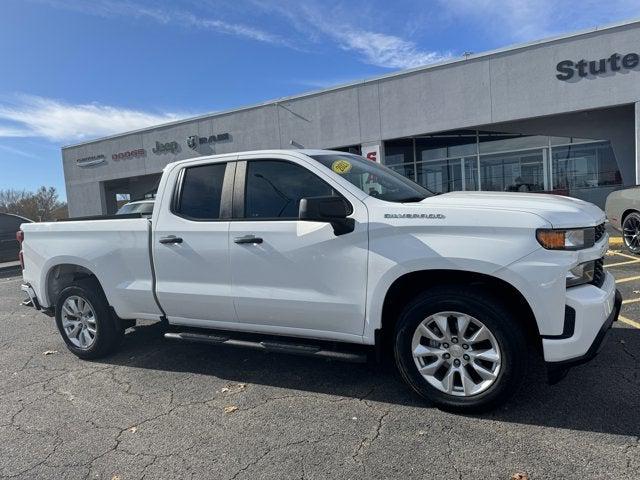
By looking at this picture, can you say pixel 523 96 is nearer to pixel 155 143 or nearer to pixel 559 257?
pixel 559 257

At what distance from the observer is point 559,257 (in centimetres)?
305

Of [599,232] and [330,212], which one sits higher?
[330,212]

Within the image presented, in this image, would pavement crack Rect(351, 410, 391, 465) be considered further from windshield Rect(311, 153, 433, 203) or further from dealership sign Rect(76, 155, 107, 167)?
dealership sign Rect(76, 155, 107, 167)

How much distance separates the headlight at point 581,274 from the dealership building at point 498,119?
1307cm

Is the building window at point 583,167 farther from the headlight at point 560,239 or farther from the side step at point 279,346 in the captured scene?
the side step at point 279,346

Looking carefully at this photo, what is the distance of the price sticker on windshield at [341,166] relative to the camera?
396 centimetres

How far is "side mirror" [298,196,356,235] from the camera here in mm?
3381

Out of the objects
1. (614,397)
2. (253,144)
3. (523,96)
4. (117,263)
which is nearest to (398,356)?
(614,397)

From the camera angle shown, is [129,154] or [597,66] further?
[129,154]

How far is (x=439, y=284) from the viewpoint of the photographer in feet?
11.3

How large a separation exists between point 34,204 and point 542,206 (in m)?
54.4

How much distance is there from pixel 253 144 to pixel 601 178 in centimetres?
1300

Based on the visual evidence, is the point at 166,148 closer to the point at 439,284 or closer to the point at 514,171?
the point at 514,171

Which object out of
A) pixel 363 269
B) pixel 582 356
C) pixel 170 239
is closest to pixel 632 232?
pixel 582 356
